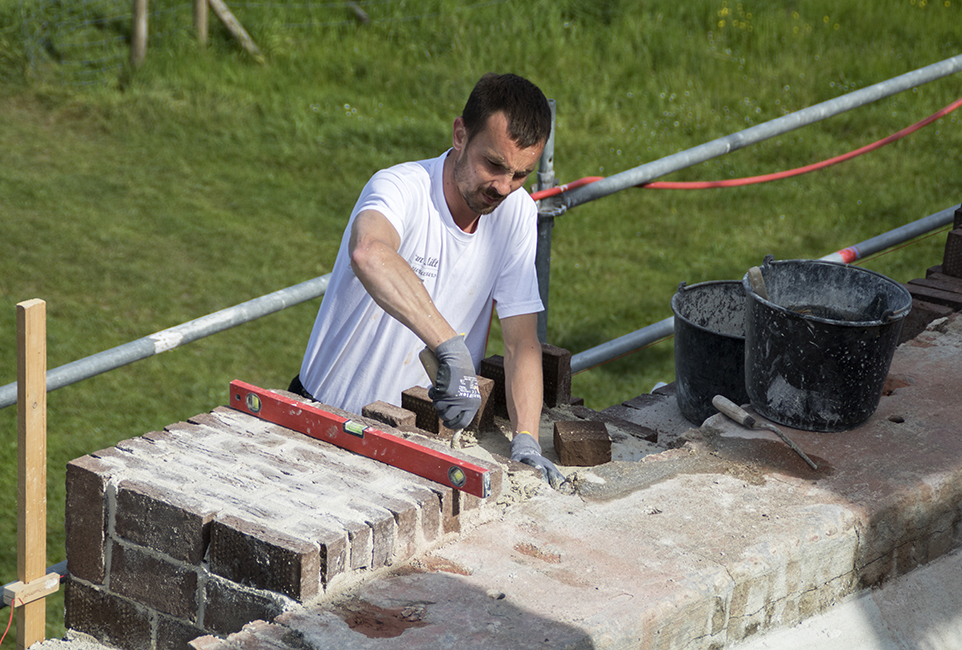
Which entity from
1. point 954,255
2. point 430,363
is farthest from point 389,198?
point 954,255

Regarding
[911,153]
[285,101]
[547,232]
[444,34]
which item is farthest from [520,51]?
[547,232]

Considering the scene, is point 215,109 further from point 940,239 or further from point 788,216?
point 940,239

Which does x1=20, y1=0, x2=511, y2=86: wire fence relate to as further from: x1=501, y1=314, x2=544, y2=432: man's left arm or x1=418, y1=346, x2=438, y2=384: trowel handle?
x1=418, y1=346, x2=438, y2=384: trowel handle

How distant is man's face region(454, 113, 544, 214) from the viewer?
3156 millimetres

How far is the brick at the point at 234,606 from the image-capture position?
7.57ft

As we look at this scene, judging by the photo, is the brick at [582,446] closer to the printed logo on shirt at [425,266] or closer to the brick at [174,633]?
the printed logo on shirt at [425,266]

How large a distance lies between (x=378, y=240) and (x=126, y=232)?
5.50 meters

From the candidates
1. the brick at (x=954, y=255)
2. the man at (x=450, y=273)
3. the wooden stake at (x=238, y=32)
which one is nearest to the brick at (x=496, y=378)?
the man at (x=450, y=273)

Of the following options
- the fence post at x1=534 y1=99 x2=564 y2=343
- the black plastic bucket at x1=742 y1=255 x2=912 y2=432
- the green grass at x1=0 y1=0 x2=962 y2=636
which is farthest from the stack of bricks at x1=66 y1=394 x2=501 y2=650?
the green grass at x1=0 y1=0 x2=962 y2=636

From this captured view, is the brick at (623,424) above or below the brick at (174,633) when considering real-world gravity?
above

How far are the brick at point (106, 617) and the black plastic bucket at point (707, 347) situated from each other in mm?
2118

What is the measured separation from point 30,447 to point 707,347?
225 cm

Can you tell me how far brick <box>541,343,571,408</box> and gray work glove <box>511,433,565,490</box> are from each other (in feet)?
1.51

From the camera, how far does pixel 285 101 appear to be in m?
9.72
